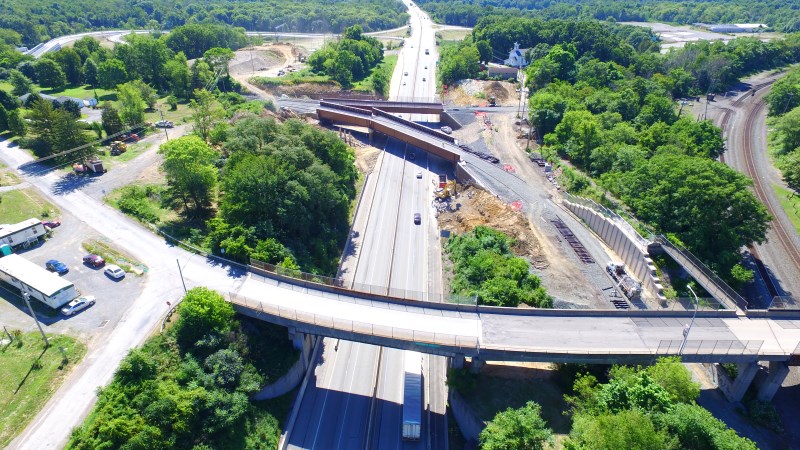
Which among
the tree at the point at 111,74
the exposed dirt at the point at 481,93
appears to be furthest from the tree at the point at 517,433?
the tree at the point at 111,74

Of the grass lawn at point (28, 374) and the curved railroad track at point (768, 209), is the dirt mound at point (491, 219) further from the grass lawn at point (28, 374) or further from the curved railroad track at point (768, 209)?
the grass lawn at point (28, 374)

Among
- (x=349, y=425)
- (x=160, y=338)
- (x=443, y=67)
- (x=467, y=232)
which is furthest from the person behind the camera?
(x=443, y=67)

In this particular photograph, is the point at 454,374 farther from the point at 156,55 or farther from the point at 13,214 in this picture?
the point at 156,55

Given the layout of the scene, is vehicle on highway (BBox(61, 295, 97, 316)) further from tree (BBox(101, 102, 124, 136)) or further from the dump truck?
tree (BBox(101, 102, 124, 136))

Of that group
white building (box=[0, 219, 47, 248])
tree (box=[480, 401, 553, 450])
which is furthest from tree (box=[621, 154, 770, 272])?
white building (box=[0, 219, 47, 248])

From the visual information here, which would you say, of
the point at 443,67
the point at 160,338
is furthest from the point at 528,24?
the point at 160,338

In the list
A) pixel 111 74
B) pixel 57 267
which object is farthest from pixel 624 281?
pixel 111 74
